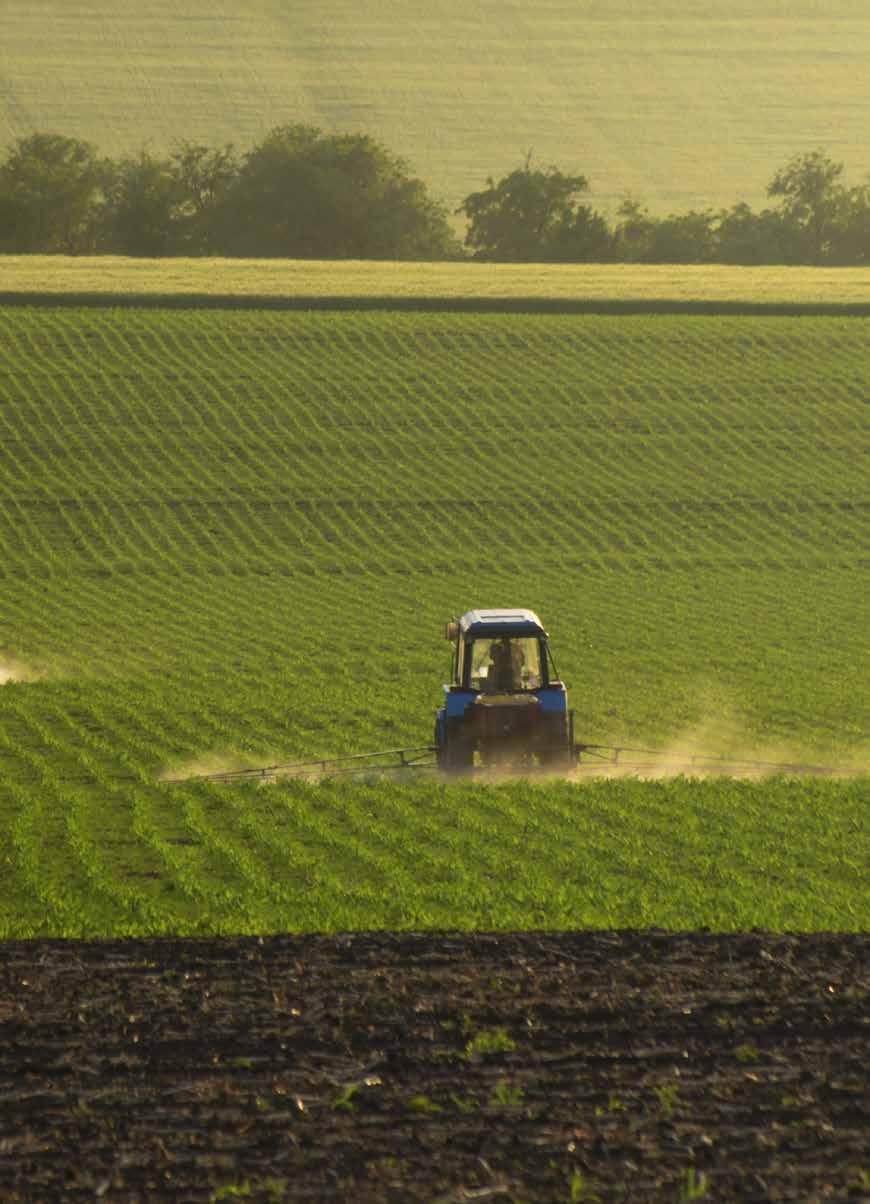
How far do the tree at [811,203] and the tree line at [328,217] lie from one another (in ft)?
1.04

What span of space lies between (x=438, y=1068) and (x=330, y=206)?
121073 mm

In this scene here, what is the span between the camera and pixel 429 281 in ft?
294

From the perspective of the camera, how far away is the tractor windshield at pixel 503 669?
23391mm

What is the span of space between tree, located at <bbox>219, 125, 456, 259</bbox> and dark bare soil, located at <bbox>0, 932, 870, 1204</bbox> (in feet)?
385

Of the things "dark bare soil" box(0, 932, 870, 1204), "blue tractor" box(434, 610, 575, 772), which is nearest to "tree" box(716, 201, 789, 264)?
"blue tractor" box(434, 610, 575, 772)

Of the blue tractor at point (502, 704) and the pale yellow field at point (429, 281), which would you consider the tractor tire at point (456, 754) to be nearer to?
the blue tractor at point (502, 704)

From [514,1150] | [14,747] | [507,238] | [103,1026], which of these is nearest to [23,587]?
[14,747]

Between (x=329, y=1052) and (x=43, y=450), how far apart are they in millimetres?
48101

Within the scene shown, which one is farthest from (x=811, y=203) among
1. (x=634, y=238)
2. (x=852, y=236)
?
(x=634, y=238)

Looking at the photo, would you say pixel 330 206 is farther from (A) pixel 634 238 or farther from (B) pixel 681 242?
(B) pixel 681 242

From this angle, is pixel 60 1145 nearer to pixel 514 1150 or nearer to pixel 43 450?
pixel 514 1150

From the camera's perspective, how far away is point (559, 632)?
3872 cm

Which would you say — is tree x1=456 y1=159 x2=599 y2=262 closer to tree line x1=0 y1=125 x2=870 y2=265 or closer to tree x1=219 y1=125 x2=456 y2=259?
tree line x1=0 y1=125 x2=870 y2=265

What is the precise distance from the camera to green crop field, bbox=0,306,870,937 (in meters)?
18.3
